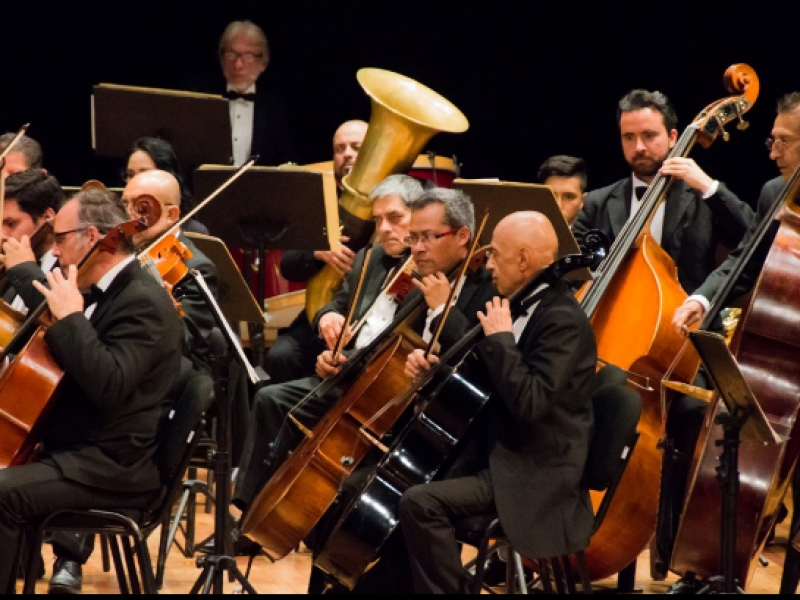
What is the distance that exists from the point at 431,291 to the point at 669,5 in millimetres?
3214

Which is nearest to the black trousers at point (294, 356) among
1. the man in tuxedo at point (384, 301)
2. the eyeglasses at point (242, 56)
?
the man in tuxedo at point (384, 301)

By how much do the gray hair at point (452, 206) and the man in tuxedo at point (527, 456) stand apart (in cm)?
56

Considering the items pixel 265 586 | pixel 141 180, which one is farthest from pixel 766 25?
pixel 265 586

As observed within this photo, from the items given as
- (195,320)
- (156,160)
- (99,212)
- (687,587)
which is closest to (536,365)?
(687,587)

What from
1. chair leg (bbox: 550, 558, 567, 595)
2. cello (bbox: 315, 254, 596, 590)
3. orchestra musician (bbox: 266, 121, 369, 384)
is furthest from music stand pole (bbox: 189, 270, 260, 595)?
orchestra musician (bbox: 266, 121, 369, 384)

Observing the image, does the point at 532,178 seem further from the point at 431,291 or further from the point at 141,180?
the point at 431,291

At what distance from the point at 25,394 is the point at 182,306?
4.03ft

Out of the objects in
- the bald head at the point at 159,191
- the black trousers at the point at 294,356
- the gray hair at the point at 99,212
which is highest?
the gray hair at the point at 99,212

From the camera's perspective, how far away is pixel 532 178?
6.48m

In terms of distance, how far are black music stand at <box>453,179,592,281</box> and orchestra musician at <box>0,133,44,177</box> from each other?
1.75 metres

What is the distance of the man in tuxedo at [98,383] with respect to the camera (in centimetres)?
305

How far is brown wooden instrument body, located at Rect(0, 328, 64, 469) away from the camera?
304cm

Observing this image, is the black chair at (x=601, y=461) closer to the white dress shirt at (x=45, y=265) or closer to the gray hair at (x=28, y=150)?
the white dress shirt at (x=45, y=265)

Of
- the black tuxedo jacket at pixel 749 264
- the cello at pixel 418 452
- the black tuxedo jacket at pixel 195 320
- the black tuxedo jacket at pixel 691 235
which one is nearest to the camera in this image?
the cello at pixel 418 452
